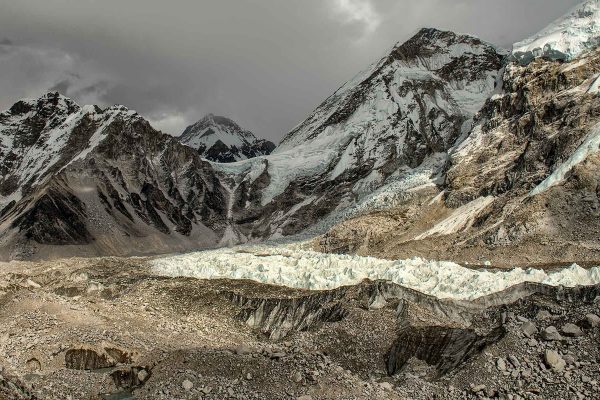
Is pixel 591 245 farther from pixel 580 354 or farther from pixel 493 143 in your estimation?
pixel 493 143

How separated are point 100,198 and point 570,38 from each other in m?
125

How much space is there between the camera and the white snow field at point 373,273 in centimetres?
3884

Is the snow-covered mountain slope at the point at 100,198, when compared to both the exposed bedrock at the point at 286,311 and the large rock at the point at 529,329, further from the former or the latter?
the large rock at the point at 529,329

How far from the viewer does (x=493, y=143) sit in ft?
337

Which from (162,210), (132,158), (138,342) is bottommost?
(138,342)

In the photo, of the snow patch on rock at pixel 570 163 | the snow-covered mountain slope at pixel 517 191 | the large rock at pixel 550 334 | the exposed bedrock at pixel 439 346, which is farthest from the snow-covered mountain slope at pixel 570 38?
the large rock at pixel 550 334

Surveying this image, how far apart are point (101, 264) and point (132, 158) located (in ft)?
400

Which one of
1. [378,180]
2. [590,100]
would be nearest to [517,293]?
[590,100]

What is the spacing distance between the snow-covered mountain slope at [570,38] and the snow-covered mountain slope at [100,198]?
105962mm

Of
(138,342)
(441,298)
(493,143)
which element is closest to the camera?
(138,342)

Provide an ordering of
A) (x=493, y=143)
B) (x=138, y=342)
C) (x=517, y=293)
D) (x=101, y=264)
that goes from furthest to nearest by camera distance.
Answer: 1. (x=493, y=143)
2. (x=101, y=264)
3. (x=517, y=293)
4. (x=138, y=342)

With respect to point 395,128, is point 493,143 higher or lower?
lower

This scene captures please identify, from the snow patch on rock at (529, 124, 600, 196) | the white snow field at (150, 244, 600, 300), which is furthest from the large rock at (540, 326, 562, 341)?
the snow patch on rock at (529, 124, 600, 196)

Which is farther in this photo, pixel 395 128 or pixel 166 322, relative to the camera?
pixel 395 128
